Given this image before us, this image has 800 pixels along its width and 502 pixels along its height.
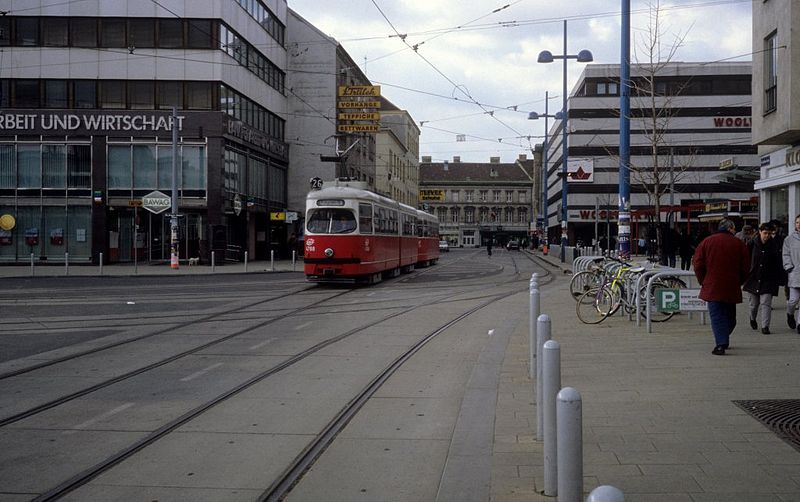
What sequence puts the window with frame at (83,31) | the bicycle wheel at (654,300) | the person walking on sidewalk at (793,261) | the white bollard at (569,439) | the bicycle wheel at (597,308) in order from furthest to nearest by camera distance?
the window with frame at (83,31) → the bicycle wheel at (597,308) → the bicycle wheel at (654,300) → the person walking on sidewalk at (793,261) → the white bollard at (569,439)

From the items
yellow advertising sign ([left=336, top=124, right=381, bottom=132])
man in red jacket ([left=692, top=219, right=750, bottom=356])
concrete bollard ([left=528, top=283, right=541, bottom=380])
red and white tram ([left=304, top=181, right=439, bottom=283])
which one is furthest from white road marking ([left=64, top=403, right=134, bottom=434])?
yellow advertising sign ([left=336, top=124, right=381, bottom=132])

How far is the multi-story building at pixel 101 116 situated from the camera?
38219 millimetres

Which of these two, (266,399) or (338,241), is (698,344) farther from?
(338,241)

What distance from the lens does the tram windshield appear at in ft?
77.2

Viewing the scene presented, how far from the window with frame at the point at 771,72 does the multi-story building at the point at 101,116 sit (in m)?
25.2

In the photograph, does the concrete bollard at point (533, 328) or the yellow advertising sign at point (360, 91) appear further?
the yellow advertising sign at point (360, 91)

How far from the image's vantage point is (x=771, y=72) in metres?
22.2

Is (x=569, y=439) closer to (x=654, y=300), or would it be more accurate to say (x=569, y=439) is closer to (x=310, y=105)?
(x=654, y=300)

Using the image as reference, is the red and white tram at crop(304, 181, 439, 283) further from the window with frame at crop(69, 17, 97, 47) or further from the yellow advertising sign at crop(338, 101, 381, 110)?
the window with frame at crop(69, 17, 97, 47)

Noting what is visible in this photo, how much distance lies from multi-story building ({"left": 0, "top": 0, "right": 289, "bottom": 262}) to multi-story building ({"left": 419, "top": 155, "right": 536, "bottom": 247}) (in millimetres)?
87088

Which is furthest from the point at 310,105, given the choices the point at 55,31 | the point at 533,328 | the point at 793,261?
the point at 533,328

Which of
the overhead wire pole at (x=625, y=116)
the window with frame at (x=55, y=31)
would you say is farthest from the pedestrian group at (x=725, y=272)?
the window with frame at (x=55, y=31)

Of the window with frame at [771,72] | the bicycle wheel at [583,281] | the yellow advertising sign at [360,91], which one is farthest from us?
the yellow advertising sign at [360,91]

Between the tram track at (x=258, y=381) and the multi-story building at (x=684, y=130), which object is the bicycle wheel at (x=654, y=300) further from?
the multi-story building at (x=684, y=130)
